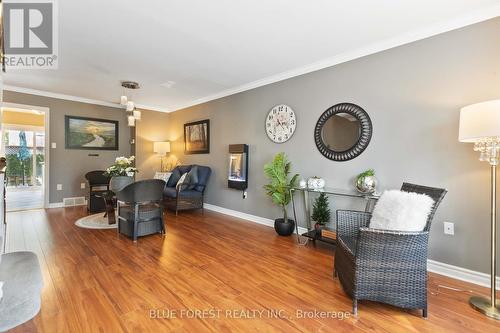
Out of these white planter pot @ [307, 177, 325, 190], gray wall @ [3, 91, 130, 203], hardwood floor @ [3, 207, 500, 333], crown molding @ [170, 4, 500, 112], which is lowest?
hardwood floor @ [3, 207, 500, 333]

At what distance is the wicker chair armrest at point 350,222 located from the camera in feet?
7.26

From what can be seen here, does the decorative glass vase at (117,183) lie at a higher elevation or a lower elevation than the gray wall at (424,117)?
lower

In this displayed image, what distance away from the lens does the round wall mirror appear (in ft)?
9.60

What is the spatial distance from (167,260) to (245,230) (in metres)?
1.40

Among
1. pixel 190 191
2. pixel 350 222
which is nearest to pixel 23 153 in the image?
pixel 190 191

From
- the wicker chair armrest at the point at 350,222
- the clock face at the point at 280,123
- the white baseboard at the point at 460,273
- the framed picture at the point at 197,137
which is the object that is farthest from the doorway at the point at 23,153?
the white baseboard at the point at 460,273

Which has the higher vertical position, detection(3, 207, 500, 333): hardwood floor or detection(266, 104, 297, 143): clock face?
detection(266, 104, 297, 143): clock face

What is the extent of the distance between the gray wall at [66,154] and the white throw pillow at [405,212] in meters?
5.91

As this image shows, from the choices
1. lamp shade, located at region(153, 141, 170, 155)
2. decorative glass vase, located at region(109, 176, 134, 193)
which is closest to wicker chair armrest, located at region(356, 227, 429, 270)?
decorative glass vase, located at region(109, 176, 134, 193)

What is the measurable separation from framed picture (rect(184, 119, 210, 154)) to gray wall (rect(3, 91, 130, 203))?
1.86m

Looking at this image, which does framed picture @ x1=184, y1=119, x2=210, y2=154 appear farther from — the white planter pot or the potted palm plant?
the white planter pot

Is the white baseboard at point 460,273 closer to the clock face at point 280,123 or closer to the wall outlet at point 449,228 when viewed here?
the wall outlet at point 449,228

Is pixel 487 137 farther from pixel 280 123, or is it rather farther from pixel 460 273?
pixel 280 123

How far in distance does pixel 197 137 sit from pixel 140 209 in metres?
2.53
